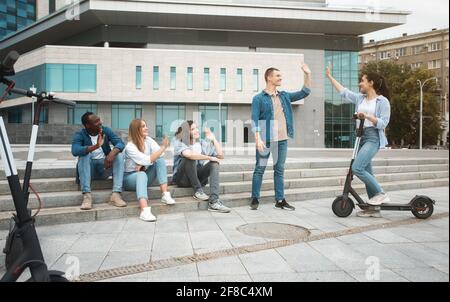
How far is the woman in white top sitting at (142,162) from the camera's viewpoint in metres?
5.32

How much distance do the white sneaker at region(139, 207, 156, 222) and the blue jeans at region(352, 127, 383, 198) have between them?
2.81 metres

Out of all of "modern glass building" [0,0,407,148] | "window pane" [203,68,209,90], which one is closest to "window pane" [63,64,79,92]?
"modern glass building" [0,0,407,148]

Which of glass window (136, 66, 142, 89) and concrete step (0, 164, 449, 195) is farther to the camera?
glass window (136, 66, 142, 89)

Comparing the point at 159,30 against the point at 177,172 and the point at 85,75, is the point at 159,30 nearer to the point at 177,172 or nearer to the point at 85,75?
the point at 85,75

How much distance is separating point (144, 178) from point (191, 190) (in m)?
1.13

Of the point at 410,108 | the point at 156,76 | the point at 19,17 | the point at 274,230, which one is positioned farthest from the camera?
the point at 410,108

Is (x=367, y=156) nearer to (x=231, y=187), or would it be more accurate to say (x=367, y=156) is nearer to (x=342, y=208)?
(x=342, y=208)

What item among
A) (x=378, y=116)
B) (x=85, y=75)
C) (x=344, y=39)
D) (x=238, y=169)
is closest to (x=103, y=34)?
(x=85, y=75)

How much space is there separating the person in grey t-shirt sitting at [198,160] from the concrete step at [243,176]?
0.69 meters

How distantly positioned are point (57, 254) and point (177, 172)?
→ 276cm

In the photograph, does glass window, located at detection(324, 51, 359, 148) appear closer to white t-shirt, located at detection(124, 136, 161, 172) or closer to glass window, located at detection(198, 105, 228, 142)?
glass window, located at detection(198, 105, 228, 142)

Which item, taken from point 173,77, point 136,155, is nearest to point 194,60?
point 173,77

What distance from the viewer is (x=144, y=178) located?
5.32 m

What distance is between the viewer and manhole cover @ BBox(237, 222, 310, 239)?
4340mm
